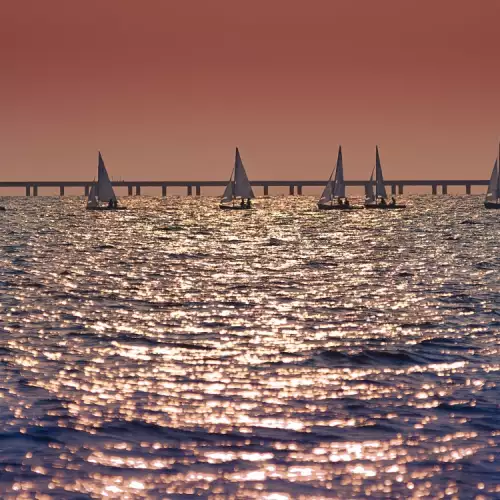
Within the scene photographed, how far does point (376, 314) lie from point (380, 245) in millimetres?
51807

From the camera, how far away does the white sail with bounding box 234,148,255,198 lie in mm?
154125

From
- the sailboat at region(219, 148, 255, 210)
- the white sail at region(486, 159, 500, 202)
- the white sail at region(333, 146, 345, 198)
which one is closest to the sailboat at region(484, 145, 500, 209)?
the white sail at region(486, 159, 500, 202)

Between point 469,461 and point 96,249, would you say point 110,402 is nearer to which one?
point 469,461

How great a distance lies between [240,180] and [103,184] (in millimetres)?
21460

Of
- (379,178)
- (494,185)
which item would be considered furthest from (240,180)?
(494,185)

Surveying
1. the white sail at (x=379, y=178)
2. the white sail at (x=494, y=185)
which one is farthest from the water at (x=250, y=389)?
the white sail at (x=494, y=185)

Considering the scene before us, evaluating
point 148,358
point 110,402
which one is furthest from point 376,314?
point 110,402

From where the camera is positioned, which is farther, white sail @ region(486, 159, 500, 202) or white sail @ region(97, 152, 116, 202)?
white sail @ region(486, 159, 500, 202)

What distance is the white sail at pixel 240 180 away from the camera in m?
154

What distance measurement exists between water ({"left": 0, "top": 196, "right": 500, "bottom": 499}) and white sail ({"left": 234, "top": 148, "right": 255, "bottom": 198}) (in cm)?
10546

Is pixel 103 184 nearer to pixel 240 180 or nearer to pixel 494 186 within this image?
pixel 240 180

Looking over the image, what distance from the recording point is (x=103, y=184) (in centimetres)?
16450

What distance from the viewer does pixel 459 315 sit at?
3559 cm

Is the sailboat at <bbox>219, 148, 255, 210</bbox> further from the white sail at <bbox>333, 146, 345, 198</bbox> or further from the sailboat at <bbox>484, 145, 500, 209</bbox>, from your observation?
the sailboat at <bbox>484, 145, 500, 209</bbox>
